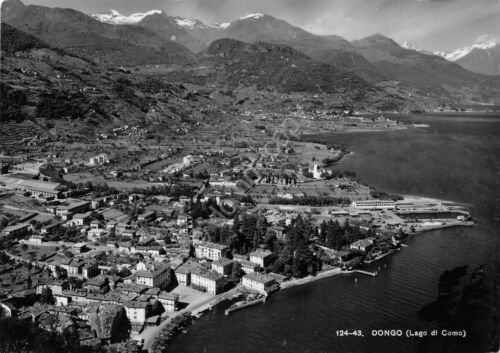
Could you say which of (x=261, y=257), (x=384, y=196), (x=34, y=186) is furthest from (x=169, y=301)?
(x=384, y=196)

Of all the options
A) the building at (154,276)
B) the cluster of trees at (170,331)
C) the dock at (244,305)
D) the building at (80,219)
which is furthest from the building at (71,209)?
the dock at (244,305)

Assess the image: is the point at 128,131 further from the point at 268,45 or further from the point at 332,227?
the point at 268,45

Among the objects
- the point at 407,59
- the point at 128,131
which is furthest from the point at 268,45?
the point at 407,59

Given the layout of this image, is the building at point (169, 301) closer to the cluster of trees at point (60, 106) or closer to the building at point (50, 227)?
the building at point (50, 227)

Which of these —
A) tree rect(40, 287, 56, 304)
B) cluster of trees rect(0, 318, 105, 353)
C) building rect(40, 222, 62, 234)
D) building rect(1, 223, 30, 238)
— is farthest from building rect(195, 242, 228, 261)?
building rect(1, 223, 30, 238)

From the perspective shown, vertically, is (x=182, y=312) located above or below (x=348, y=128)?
below

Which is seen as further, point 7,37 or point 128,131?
point 7,37
